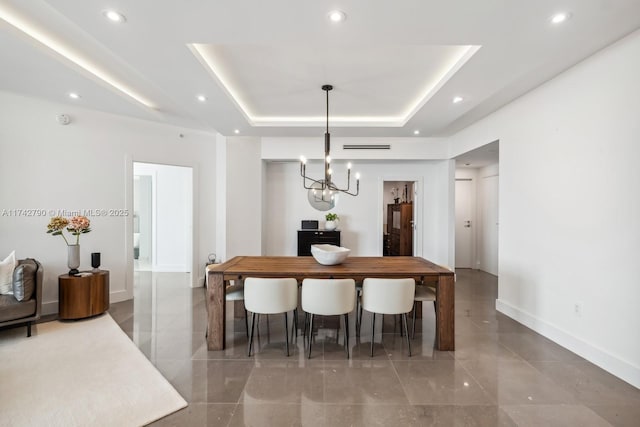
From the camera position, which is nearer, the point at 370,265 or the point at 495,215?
the point at 370,265

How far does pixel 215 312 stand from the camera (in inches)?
118

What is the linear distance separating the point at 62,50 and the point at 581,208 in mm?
5259

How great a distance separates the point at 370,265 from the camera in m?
3.40

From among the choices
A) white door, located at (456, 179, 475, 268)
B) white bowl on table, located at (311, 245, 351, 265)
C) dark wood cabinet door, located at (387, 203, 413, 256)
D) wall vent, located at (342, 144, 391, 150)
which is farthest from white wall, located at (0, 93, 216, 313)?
white door, located at (456, 179, 475, 268)

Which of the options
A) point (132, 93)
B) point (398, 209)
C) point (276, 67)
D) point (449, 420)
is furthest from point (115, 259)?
point (398, 209)

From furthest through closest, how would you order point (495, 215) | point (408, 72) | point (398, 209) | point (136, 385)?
point (398, 209) < point (495, 215) < point (408, 72) < point (136, 385)

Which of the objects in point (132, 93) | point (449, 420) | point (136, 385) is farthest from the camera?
point (132, 93)

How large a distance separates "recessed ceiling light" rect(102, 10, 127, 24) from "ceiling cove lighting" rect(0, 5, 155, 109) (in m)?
1.06

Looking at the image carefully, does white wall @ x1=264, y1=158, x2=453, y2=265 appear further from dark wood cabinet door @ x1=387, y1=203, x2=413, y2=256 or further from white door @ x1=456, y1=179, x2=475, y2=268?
white door @ x1=456, y1=179, x2=475, y2=268

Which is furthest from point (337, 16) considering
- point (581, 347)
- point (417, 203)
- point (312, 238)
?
point (417, 203)

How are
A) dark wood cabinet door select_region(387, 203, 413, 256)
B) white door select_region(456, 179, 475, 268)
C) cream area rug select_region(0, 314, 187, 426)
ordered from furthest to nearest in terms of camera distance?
white door select_region(456, 179, 475, 268) → dark wood cabinet door select_region(387, 203, 413, 256) → cream area rug select_region(0, 314, 187, 426)

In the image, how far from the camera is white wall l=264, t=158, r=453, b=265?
243 inches

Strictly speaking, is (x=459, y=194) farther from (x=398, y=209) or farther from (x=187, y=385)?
(x=187, y=385)

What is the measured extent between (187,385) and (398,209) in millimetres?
6338
